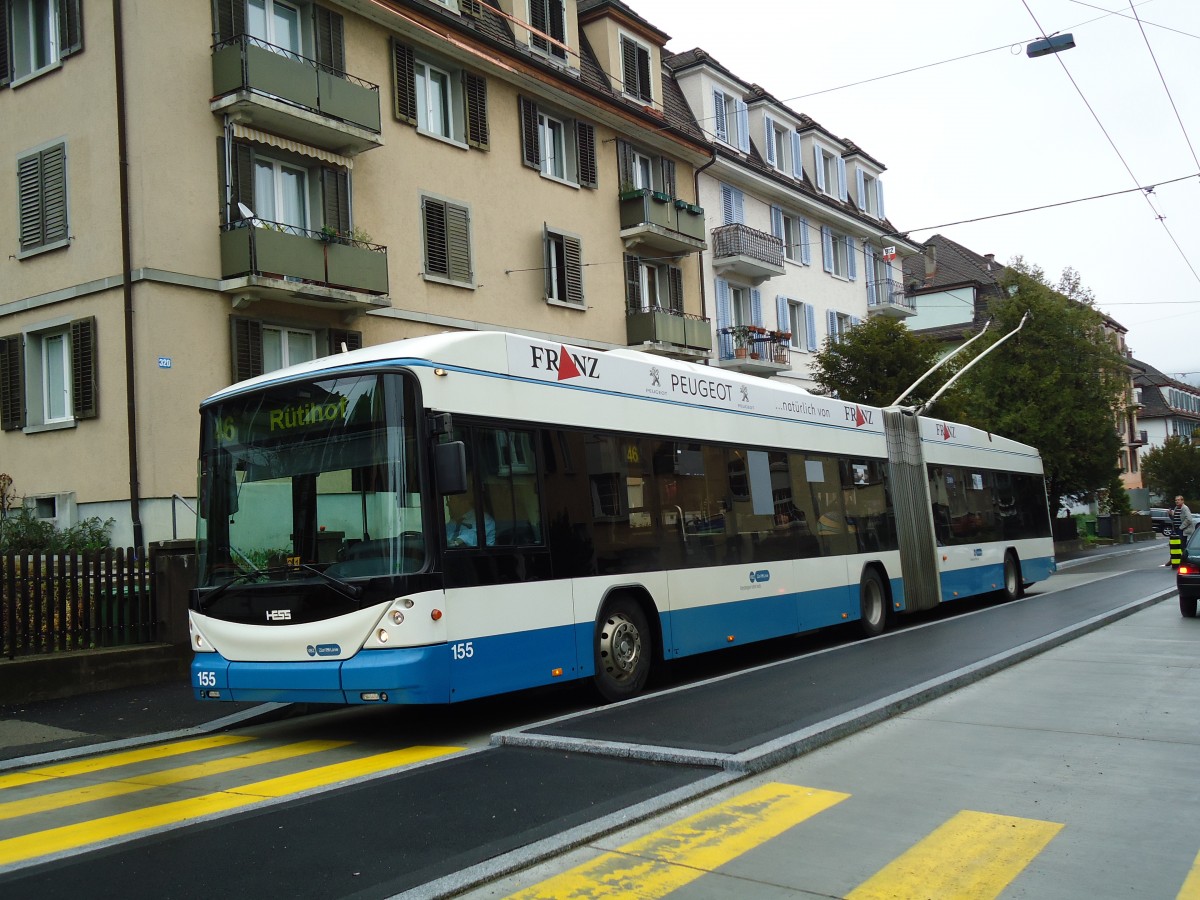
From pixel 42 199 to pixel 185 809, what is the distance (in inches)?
589

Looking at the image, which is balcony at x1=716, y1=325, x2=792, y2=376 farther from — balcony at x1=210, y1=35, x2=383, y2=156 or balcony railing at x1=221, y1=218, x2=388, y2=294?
balcony at x1=210, y1=35, x2=383, y2=156

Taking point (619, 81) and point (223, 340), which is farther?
point (619, 81)

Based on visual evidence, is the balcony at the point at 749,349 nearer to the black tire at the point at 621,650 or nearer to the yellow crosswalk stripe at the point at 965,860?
the black tire at the point at 621,650

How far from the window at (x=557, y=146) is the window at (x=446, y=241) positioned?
2770mm

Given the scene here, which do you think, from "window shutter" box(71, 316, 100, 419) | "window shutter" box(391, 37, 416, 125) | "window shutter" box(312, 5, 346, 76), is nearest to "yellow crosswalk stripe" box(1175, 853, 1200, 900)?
"window shutter" box(71, 316, 100, 419)

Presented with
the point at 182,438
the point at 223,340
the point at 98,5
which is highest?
the point at 98,5

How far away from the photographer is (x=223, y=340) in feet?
58.3

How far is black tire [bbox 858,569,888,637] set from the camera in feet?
50.5

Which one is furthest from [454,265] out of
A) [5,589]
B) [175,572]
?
[5,589]

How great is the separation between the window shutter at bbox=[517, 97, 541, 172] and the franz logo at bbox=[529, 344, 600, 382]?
14.5 m

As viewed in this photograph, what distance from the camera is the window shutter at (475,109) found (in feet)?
73.9

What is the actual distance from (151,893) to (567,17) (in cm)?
2417

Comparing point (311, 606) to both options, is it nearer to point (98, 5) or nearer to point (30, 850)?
point (30, 850)

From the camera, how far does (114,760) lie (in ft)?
28.7
